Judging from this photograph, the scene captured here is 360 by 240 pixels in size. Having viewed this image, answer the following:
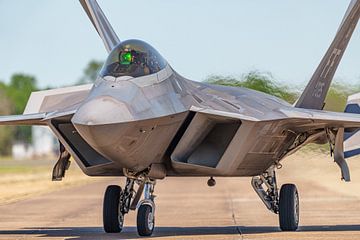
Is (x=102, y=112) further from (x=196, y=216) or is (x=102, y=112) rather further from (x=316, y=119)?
(x=196, y=216)

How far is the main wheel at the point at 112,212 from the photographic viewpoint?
15.5 m

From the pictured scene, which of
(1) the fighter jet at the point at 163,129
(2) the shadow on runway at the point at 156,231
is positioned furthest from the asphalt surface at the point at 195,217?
(1) the fighter jet at the point at 163,129

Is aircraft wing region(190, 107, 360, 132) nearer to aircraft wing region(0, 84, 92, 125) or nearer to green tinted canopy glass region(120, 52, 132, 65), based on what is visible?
green tinted canopy glass region(120, 52, 132, 65)

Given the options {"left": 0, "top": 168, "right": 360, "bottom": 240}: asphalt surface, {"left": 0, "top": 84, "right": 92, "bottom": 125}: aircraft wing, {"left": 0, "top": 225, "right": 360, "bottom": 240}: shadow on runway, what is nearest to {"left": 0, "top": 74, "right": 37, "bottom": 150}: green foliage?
{"left": 0, "top": 168, "right": 360, "bottom": 240}: asphalt surface

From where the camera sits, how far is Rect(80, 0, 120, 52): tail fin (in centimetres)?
1753

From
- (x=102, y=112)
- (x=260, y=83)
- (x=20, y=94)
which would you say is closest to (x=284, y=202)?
(x=102, y=112)

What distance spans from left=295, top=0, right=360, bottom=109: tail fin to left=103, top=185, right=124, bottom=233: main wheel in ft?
11.3

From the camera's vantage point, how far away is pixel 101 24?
58.0 feet

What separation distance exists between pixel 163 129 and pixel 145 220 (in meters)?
1.24

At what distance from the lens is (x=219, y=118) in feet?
47.5

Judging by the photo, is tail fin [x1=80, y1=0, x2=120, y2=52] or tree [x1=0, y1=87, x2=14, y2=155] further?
tree [x1=0, y1=87, x2=14, y2=155]

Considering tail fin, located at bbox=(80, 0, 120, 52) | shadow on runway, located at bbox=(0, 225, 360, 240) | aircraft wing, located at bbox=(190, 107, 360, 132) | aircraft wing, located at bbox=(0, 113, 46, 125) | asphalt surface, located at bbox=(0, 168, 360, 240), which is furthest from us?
tail fin, located at bbox=(80, 0, 120, 52)

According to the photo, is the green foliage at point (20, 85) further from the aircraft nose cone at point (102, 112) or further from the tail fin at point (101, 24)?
the aircraft nose cone at point (102, 112)

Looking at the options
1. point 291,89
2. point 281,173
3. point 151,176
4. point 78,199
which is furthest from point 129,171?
point 281,173
